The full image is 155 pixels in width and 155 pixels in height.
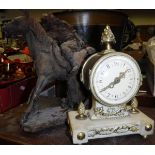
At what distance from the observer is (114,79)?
0.63 m

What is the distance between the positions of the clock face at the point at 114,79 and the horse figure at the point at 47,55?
137 millimetres

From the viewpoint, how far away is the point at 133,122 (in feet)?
2.19

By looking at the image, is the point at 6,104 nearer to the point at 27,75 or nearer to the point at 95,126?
the point at 27,75

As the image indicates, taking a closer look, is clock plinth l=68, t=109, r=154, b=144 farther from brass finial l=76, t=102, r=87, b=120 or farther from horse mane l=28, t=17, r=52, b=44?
horse mane l=28, t=17, r=52, b=44

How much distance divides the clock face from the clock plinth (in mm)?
59

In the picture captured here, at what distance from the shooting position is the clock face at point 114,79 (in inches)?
24.4

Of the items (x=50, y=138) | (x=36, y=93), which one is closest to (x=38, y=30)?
(x=36, y=93)

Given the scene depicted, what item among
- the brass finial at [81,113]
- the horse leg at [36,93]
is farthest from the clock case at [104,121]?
the horse leg at [36,93]

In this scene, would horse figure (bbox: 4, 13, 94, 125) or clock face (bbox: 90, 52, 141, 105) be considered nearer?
clock face (bbox: 90, 52, 141, 105)

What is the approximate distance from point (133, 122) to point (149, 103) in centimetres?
30

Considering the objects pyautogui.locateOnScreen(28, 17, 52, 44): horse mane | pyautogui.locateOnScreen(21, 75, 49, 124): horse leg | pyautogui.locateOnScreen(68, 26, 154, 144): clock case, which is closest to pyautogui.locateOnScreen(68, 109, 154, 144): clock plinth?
Result: pyautogui.locateOnScreen(68, 26, 154, 144): clock case

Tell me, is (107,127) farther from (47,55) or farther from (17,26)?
(17,26)

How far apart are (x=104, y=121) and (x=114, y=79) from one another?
12cm

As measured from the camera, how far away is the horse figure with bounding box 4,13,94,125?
28.3 inches
